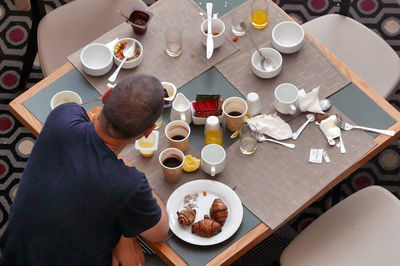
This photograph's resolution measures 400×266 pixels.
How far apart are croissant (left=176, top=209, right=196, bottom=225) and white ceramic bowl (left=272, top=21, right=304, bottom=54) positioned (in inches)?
30.4

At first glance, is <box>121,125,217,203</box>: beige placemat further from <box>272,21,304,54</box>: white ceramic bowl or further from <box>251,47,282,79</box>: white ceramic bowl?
<box>272,21,304,54</box>: white ceramic bowl

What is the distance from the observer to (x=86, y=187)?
189 centimetres

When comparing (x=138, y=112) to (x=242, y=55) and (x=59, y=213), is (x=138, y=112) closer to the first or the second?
(x=59, y=213)

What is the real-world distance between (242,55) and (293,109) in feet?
1.09

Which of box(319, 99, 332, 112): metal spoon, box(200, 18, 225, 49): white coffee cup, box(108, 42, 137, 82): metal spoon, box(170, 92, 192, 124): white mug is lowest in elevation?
box(319, 99, 332, 112): metal spoon

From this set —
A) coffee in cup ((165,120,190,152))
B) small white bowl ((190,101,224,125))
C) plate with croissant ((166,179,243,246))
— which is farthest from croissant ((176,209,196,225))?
small white bowl ((190,101,224,125))

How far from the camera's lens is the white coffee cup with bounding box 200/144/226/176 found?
2189 mm

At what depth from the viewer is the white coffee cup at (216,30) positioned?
247 centimetres

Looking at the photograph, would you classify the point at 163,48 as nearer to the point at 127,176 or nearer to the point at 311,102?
the point at 311,102

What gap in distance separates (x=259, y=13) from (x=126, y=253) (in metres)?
1.11

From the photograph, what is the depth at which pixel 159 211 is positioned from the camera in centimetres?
200

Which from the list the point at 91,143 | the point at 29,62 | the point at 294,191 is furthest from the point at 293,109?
the point at 29,62

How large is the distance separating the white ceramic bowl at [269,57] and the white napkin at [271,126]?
185 mm

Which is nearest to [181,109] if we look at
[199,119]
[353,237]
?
[199,119]
